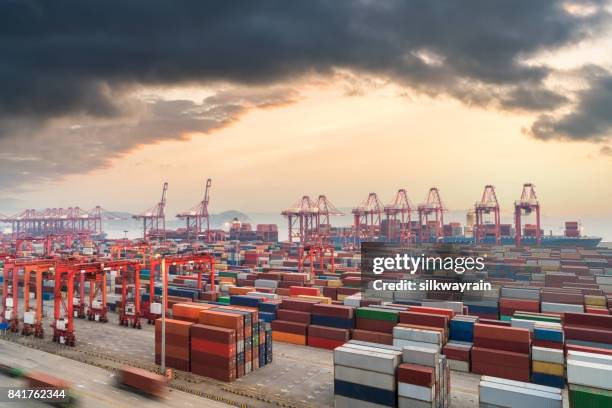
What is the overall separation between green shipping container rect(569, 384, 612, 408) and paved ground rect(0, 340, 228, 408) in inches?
948

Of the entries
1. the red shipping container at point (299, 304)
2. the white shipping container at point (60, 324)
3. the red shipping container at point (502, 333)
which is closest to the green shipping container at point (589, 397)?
the red shipping container at point (502, 333)

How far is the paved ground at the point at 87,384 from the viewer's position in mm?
30531

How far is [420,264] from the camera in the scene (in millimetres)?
91438

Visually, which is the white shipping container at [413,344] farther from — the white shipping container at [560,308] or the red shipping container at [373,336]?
the white shipping container at [560,308]

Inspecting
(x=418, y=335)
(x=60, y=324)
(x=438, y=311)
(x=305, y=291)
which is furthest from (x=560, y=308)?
(x=60, y=324)

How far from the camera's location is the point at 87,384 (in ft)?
112

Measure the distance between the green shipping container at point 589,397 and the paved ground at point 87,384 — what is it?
948 inches

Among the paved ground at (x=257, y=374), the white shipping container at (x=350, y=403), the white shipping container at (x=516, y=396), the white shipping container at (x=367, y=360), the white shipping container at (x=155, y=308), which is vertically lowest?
the paved ground at (x=257, y=374)

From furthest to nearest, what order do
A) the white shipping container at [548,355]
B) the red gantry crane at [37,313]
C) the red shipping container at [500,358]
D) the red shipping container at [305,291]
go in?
the red shipping container at [305,291], the red gantry crane at [37,313], the red shipping container at [500,358], the white shipping container at [548,355]

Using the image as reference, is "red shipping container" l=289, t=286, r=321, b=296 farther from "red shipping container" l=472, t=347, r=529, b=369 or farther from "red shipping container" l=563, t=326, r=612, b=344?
"red shipping container" l=563, t=326, r=612, b=344

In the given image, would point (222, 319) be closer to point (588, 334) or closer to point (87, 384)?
point (87, 384)

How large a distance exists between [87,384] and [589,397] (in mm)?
37765

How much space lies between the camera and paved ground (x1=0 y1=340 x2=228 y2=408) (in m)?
30.5

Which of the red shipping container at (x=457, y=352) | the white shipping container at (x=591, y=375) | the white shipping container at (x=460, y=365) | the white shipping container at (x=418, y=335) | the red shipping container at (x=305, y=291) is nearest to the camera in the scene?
the white shipping container at (x=591, y=375)
